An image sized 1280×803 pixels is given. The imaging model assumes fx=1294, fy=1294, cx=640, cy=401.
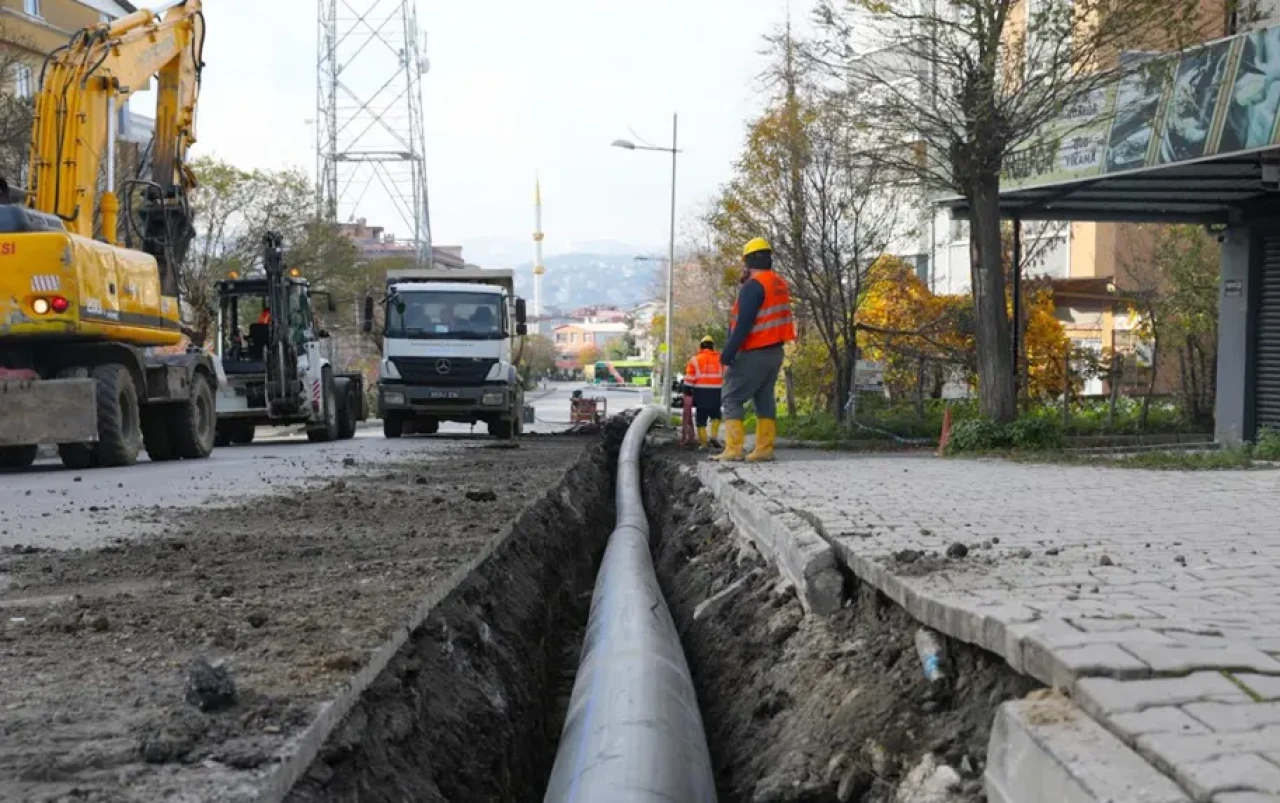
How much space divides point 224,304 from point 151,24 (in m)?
5.60

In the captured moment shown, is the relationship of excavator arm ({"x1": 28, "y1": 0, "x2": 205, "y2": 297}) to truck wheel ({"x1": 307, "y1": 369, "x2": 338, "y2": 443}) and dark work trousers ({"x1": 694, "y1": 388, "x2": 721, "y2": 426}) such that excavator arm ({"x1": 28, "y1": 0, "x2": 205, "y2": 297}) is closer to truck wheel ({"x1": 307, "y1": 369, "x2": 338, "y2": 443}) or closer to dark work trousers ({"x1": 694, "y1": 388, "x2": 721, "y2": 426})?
truck wheel ({"x1": 307, "y1": 369, "x2": 338, "y2": 443})

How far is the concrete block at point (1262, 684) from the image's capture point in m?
2.91

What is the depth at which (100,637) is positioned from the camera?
174 inches

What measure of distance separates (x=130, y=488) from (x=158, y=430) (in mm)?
5363

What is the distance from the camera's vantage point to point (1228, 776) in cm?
236

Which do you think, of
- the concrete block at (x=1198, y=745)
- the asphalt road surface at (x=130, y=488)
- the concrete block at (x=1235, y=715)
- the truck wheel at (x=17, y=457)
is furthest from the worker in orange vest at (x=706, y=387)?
the concrete block at (x=1198, y=745)

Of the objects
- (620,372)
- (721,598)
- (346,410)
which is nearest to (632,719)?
(721,598)

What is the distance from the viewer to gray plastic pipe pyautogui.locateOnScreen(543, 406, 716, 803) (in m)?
4.00

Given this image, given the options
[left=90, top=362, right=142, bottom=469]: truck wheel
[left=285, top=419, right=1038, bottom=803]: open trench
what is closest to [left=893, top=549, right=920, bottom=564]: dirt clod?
[left=285, top=419, right=1038, bottom=803]: open trench

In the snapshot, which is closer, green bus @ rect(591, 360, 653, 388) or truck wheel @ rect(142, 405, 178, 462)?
truck wheel @ rect(142, 405, 178, 462)

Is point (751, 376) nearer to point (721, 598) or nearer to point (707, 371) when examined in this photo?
point (721, 598)

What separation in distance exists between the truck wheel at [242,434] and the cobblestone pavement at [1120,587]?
1416 centimetres

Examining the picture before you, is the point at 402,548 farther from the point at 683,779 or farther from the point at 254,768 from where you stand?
the point at 254,768

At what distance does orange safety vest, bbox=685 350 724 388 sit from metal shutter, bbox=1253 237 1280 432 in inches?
256
